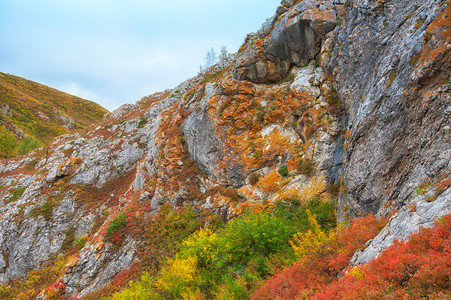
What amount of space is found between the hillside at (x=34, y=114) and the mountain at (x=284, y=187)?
25.2 metres

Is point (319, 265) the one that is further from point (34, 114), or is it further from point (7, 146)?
point (34, 114)

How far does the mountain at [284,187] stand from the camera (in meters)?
5.31

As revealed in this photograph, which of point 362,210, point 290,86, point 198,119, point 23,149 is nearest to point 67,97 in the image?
point 23,149

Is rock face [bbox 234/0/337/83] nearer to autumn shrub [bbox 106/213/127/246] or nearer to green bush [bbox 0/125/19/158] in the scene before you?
autumn shrub [bbox 106/213/127/246]

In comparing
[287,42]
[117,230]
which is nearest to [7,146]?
[117,230]

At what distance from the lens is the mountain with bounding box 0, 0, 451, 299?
5.31m

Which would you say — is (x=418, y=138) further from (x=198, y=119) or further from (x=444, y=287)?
(x=198, y=119)

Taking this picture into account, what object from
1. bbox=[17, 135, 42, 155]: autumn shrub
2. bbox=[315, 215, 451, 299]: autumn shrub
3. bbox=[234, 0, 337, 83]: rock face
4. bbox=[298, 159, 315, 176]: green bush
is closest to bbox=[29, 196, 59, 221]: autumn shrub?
bbox=[234, 0, 337, 83]: rock face

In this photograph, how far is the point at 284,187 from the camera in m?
13.9

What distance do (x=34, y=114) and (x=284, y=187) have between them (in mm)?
80328

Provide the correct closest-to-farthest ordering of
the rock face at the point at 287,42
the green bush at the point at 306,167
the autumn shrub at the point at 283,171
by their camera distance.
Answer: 1. the green bush at the point at 306,167
2. the autumn shrub at the point at 283,171
3. the rock face at the point at 287,42

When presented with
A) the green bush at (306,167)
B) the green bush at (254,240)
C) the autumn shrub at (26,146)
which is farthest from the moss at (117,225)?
the autumn shrub at (26,146)

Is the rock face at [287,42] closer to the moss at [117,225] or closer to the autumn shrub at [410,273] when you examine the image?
the autumn shrub at [410,273]

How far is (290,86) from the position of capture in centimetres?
1606
